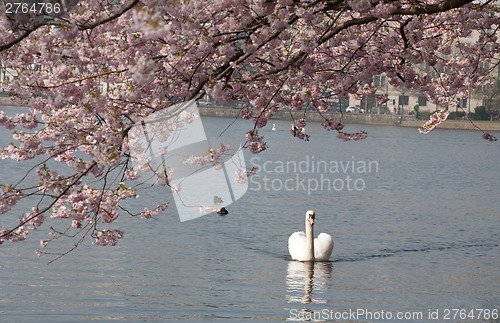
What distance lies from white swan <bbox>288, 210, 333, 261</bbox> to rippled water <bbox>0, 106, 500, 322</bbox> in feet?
0.82

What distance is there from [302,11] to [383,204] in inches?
1192

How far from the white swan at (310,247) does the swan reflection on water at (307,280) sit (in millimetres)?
161

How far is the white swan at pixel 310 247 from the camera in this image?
71.8 feet

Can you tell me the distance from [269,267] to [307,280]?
1642 mm

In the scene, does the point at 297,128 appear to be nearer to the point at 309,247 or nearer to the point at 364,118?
the point at 309,247

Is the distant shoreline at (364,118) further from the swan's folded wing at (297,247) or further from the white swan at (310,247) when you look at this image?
the white swan at (310,247)

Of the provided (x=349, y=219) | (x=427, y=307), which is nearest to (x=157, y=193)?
(x=349, y=219)

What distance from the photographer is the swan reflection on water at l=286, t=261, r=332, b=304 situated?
18.1 m

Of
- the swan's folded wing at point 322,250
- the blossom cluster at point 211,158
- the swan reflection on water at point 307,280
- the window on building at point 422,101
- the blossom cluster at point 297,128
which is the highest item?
the window on building at point 422,101

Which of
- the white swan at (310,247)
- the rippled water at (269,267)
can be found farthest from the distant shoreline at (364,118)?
the white swan at (310,247)

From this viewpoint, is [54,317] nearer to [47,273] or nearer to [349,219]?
[47,273]

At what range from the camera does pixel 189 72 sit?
10.3m

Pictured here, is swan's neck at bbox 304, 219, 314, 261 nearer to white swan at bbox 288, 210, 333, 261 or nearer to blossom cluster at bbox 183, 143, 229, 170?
white swan at bbox 288, 210, 333, 261

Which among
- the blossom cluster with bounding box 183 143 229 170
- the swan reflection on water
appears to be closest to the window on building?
the swan reflection on water
